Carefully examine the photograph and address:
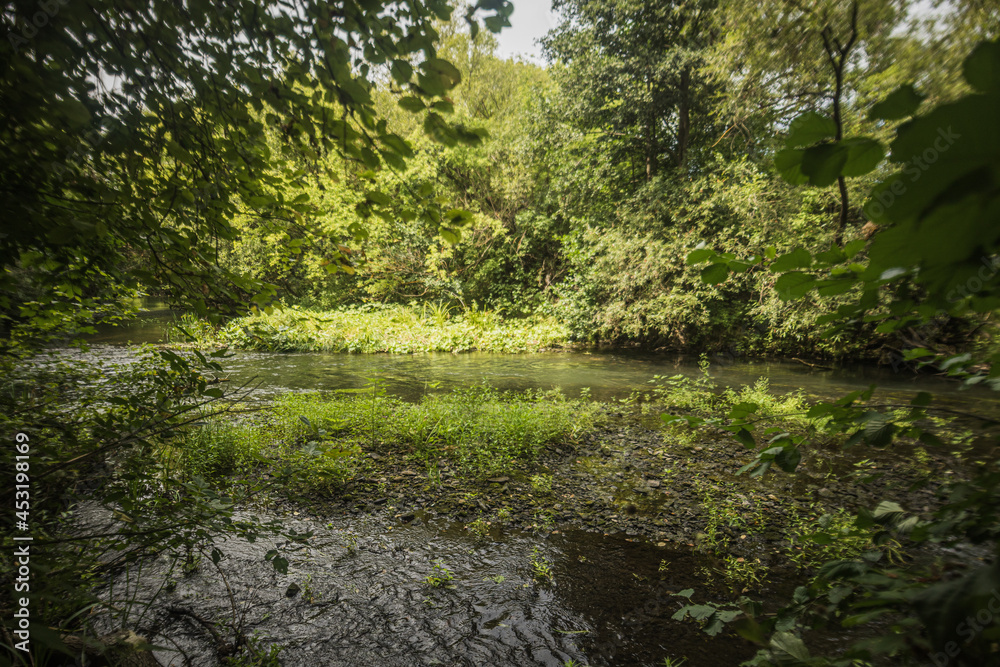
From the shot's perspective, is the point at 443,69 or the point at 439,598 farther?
the point at 439,598

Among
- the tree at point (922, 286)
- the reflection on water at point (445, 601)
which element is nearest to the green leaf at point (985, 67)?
the tree at point (922, 286)

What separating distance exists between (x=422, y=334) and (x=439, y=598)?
40.3 ft

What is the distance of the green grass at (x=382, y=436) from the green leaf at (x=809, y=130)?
13.8 ft

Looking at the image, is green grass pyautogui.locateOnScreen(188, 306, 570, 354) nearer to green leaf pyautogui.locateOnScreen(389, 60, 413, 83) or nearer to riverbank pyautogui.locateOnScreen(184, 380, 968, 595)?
riverbank pyautogui.locateOnScreen(184, 380, 968, 595)

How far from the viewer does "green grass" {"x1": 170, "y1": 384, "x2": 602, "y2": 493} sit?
4.40 m

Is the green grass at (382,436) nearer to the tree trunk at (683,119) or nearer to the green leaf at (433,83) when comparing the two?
the green leaf at (433,83)

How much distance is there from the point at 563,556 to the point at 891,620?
2.15 meters

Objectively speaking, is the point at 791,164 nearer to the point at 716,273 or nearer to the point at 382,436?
the point at 716,273

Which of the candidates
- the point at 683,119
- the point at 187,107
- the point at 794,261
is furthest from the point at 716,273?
the point at 683,119

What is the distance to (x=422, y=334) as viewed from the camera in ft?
48.4

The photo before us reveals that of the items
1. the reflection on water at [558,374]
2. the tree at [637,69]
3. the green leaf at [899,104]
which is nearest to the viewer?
the green leaf at [899,104]

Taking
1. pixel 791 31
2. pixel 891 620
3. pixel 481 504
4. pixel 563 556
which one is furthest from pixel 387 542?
pixel 791 31

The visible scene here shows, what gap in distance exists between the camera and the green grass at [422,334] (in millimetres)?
13547

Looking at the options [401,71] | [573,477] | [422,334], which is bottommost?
[573,477]
